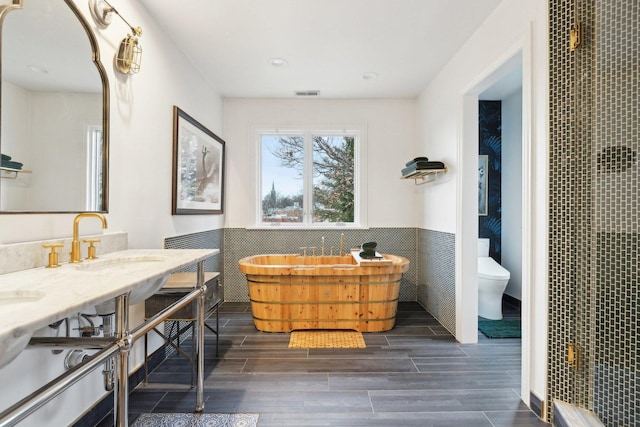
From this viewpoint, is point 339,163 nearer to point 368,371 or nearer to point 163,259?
point 368,371

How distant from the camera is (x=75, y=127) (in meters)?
1.66

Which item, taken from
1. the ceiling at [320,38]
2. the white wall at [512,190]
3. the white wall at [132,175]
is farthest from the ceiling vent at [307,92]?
the white wall at [512,190]

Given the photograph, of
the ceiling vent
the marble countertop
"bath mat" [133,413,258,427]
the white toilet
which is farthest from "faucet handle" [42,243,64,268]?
the white toilet

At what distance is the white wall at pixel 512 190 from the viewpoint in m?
3.89

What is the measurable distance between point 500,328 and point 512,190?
168 centimetres

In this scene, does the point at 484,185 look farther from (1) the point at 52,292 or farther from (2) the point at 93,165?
(1) the point at 52,292

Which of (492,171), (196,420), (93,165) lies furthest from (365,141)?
(196,420)

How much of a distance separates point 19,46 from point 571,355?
2.97 m

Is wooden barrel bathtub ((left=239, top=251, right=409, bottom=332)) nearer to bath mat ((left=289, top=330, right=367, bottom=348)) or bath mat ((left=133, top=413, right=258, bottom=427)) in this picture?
bath mat ((left=289, top=330, right=367, bottom=348))

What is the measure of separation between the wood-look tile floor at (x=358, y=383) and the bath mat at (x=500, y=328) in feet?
0.39

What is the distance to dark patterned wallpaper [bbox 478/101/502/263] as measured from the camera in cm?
412

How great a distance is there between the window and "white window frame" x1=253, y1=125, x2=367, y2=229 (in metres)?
0.01

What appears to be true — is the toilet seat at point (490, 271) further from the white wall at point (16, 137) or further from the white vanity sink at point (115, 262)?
the white wall at point (16, 137)

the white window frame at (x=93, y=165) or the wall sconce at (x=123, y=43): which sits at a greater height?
the wall sconce at (x=123, y=43)
